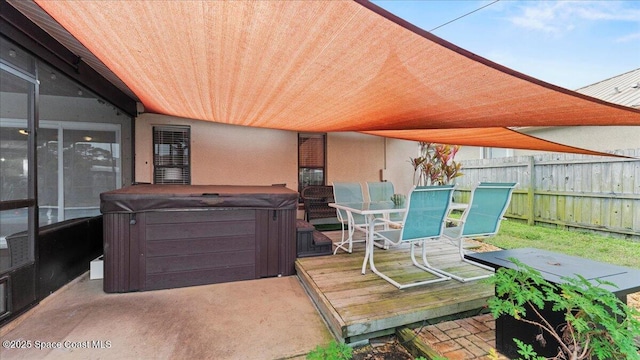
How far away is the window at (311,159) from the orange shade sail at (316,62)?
10.5ft

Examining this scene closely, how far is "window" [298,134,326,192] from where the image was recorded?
6445 millimetres

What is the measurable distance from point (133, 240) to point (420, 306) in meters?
3.30

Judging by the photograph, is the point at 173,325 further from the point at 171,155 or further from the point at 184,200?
the point at 171,155

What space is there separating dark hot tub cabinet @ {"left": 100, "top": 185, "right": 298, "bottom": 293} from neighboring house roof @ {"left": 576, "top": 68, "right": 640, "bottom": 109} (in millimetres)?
8762

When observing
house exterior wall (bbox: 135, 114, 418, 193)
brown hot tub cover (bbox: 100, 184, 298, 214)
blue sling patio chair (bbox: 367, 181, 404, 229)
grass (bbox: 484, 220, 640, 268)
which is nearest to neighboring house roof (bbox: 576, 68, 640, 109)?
grass (bbox: 484, 220, 640, 268)

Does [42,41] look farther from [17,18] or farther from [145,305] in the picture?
[145,305]

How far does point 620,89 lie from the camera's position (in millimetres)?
8055

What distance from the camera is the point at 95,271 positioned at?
3.57 metres

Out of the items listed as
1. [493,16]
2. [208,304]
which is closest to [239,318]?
[208,304]

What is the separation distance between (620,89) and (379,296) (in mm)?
10912

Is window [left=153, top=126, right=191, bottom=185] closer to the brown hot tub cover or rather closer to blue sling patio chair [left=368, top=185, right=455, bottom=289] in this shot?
the brown hot tub cover

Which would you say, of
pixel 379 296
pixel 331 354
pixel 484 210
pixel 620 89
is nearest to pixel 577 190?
pixel 484 210

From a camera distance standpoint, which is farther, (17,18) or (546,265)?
(17,18)

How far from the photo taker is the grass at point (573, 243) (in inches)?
163
